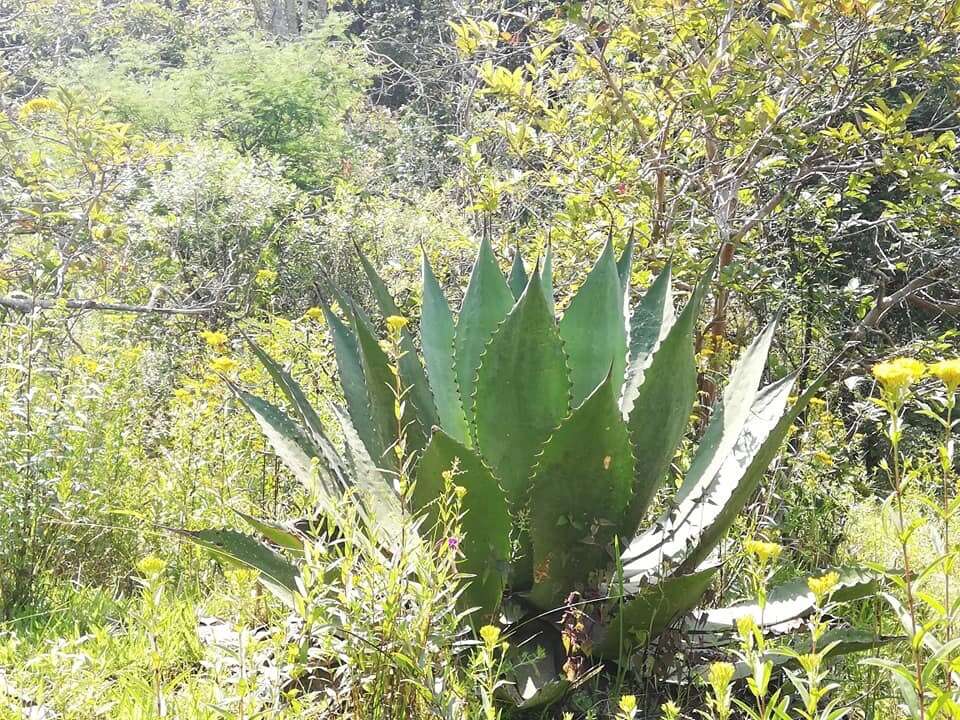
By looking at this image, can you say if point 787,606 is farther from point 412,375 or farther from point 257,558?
point 257,558

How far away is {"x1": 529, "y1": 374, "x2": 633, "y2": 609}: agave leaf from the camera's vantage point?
174cm

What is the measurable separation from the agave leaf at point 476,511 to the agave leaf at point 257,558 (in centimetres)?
32

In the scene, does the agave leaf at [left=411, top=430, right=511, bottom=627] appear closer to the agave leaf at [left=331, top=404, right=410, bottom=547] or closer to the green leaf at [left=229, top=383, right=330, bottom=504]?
the agave leaf at [left=331, top=404, right=410, bottom=547]

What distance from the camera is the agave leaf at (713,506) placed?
1.83 m

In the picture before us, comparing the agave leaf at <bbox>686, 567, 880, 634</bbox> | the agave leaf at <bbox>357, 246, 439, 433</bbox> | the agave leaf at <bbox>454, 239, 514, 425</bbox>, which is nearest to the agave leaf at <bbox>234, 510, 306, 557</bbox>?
the agave leaf at <bbox>357, 246, 439, 433</bbox>

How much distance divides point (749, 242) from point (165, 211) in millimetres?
5131

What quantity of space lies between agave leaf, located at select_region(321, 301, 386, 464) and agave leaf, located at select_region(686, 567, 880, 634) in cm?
84

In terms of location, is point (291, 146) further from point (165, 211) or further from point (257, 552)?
point (257, 552)

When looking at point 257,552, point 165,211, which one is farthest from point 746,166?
point 165,211

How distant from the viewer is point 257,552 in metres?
1.86

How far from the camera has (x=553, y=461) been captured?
178cm

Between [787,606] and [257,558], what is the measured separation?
113cm

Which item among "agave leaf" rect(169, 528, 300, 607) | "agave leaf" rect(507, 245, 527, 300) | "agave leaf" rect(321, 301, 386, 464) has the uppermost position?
"agave leaf" rect(507, 245, 527, 300)

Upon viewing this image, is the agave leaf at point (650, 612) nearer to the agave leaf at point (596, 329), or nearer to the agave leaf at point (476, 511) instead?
the agave leaf at point (476, 511)
